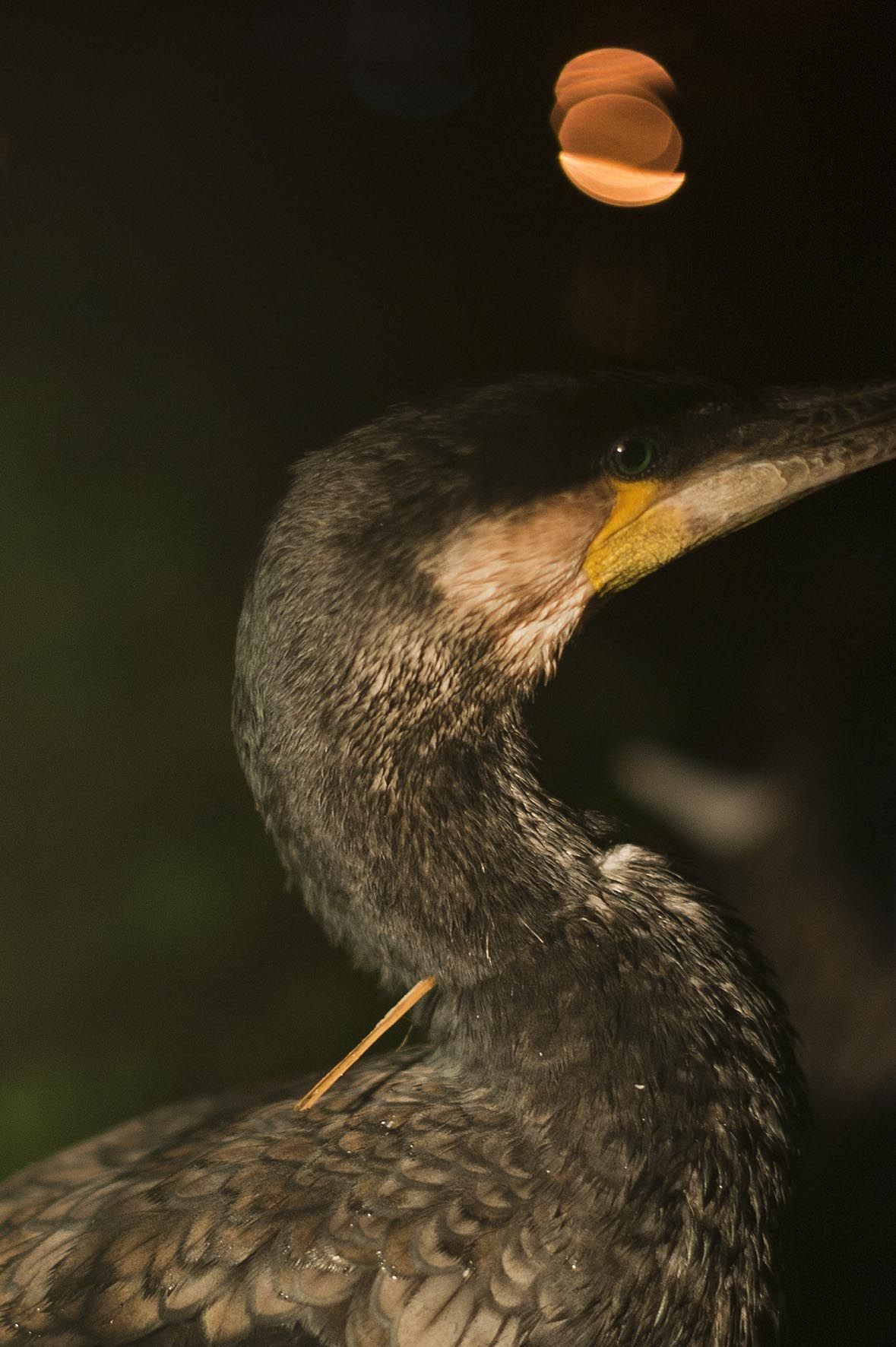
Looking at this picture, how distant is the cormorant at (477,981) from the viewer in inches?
33.9

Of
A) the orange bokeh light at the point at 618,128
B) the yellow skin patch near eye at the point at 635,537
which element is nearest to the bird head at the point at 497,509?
the yellow skin patch near eye at the point at 635,537

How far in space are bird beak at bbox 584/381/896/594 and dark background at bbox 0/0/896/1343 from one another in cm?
9

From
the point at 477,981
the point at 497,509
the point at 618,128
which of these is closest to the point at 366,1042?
the point at 477,981

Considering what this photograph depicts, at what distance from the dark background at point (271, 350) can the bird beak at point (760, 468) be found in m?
0.09

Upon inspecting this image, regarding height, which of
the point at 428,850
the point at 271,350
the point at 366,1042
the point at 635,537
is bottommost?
the point at 366,1042

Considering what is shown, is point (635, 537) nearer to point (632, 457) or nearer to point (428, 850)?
point (632, 457)

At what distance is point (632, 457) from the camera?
3.11 ft

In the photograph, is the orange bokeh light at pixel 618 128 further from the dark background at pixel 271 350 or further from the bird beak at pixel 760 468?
the bird beak at pixel 760 468

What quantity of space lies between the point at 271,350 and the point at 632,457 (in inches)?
14.9

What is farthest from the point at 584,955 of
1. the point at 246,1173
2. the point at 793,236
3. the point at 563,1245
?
the point at 793,236

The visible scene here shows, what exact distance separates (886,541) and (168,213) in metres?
0.88

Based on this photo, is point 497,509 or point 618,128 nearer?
point 497,509

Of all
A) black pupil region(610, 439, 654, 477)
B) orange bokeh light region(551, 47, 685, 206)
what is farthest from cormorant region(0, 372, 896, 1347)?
orange bokeh light region(551, 47, 685, 206)

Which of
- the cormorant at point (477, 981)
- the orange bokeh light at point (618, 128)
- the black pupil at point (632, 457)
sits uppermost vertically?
the orange bokeh light at point (618, 128)
